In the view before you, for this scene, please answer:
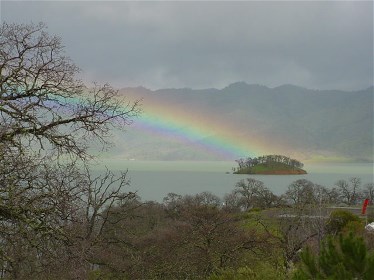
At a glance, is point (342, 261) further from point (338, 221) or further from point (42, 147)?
point (338, 221)

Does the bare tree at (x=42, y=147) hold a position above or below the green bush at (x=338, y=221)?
above

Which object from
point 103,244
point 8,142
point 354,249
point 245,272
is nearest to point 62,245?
point 8,142

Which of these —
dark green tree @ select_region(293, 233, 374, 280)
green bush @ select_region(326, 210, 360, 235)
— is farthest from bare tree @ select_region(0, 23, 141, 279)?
green bush @ select_region(326, 210, 360, 235)

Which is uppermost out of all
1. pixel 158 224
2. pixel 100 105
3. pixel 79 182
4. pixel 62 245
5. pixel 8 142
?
pixel 100 105

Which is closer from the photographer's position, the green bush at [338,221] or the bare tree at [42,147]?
the bare tree at [42,147]

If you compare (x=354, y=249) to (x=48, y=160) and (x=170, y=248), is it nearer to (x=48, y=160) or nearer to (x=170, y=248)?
(x=48, y=160)

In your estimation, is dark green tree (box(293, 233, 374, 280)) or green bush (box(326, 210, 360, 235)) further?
green bush (box(326, 210, 360, 235))

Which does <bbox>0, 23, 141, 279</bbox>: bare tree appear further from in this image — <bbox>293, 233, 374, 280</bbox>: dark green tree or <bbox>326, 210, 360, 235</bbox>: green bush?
<bbox>326, 210, 360, 235</bbox>: green bush

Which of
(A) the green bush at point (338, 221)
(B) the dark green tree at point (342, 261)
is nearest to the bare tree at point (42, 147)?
(B) the dark green tree at point (342, 261)

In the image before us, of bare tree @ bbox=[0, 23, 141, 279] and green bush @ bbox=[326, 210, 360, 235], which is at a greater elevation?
bare tree @ bbox=[0, 23, 141, 279]

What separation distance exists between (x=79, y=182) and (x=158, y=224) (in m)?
36.6

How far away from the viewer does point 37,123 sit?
390 inches

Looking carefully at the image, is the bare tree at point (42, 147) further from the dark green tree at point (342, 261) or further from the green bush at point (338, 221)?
the green bush at point (338, 221)

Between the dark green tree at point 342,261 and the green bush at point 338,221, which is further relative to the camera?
the green bush at point 338,221
